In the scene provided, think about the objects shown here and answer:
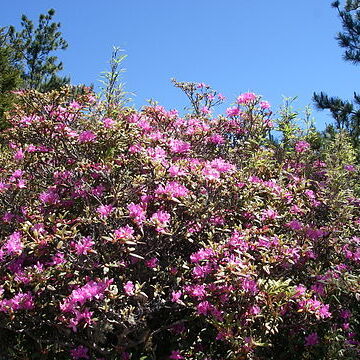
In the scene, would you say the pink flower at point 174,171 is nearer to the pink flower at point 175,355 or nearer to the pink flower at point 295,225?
the pink flower at point 295,225

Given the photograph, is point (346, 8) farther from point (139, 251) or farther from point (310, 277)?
point (139, 251)

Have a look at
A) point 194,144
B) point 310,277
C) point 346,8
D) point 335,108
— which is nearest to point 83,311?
point 310,277

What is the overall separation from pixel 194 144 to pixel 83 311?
7.86 feet

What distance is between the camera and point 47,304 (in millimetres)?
2865

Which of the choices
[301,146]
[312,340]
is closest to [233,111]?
[301,146]

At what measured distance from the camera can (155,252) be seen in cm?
307

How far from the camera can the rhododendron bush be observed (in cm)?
277

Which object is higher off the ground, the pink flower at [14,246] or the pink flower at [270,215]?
the pink flower at [270,215]

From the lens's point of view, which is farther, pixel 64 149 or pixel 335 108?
pixel 335 108

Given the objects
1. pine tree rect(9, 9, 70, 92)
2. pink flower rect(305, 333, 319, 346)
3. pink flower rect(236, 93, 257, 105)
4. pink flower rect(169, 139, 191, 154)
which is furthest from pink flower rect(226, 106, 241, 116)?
pine tree rect(9, 9, 70, 92)

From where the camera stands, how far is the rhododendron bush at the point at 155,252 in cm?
277

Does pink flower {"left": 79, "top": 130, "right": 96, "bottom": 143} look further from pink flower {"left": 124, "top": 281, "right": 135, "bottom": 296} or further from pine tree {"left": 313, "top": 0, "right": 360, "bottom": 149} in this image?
pine tree {"left": 313, "top": 0, "right": 360, "bottom": 149}

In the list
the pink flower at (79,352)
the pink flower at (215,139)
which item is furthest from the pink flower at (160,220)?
the pink flower at (215,139)

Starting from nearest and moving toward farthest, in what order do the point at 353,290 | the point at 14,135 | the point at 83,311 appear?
the point at 83,311, the point at 353,290, the point at 14,135
